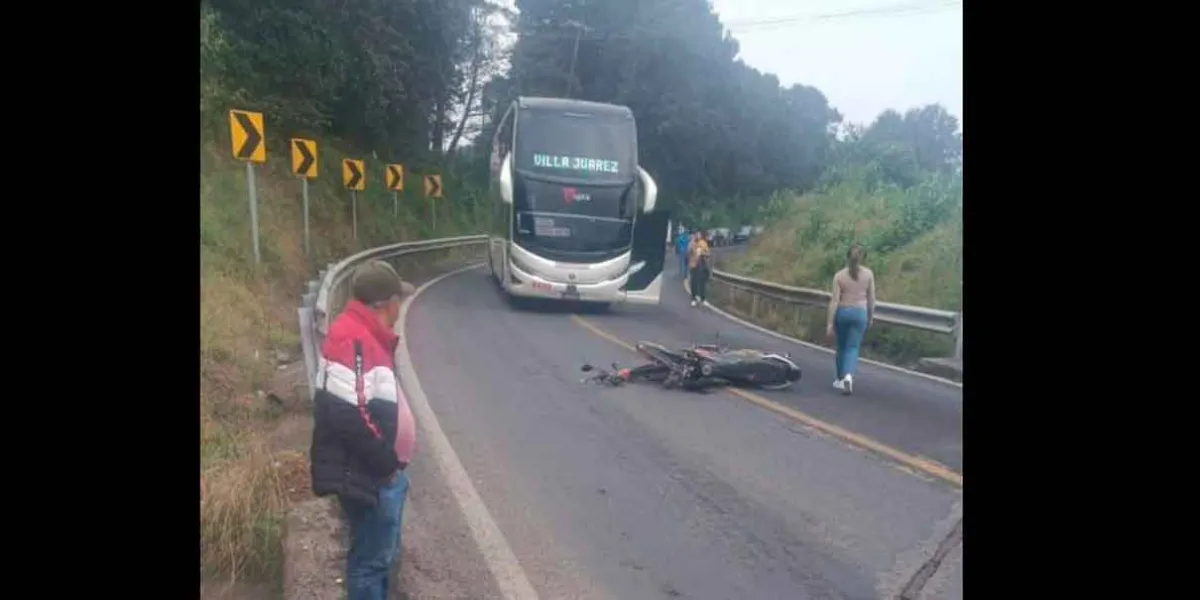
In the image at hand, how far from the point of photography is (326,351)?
3289mm

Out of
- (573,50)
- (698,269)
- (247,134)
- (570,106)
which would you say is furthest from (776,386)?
(573,50)

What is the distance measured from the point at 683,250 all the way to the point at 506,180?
4.36 metres

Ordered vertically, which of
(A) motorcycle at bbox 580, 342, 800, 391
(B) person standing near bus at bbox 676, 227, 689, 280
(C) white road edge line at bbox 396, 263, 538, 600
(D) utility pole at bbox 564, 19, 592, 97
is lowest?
(C) white road edge line at bbox 396, 263, 538, 600

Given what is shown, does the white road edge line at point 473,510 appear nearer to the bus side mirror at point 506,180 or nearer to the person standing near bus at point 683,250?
the bus side mirror at point 506,180

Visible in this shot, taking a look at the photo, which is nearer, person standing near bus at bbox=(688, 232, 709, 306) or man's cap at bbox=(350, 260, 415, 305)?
man's cap at bbox=(350, 260, 415, 305)

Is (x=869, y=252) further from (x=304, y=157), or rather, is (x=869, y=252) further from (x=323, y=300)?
(x=323, y=300)

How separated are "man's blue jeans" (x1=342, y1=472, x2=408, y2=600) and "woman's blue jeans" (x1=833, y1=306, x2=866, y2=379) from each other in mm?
6039

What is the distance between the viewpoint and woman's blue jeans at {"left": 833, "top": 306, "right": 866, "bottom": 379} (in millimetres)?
8664

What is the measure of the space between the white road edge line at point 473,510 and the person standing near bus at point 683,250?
9.67 m

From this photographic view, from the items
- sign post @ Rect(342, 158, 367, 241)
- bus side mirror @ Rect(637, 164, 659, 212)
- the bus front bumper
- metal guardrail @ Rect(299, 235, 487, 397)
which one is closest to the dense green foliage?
bus side mirror @ Rect(637, 164, 659, 212)

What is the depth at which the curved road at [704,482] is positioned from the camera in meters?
4.39

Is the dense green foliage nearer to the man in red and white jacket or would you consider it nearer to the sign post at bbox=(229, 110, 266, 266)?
the sign post at bbox=(229, 110, 266, 266)
